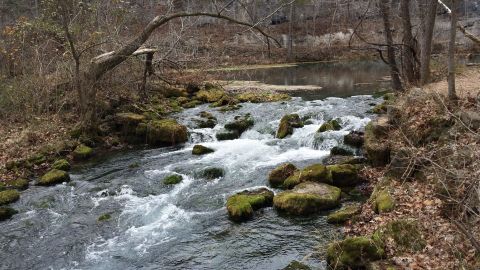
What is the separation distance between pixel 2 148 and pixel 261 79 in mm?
21983

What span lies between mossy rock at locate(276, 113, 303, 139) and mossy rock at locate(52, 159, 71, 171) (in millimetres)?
7144

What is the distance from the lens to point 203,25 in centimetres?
5669

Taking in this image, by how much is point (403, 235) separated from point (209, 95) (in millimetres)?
18044

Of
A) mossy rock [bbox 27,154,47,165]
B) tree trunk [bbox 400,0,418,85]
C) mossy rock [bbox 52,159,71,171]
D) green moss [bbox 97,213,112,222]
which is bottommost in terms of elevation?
green moss [bbox 97,213,112,222]

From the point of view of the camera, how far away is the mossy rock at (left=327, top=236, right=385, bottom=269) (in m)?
6.58

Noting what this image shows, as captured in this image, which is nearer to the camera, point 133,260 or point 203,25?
point 133,260

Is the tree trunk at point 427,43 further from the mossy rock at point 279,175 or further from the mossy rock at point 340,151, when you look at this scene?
the mossy rock at point 279,175

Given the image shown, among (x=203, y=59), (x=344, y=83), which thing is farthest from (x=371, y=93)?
(x=203, y=59)

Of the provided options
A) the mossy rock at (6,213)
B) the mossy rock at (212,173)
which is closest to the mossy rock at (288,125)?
the mossy rock at (212,173)

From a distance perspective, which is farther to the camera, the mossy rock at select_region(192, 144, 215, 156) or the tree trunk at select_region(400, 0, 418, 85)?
the tree trunk at select_region(400, 0, 418, 85)

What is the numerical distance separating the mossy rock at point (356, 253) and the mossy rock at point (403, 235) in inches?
10.3

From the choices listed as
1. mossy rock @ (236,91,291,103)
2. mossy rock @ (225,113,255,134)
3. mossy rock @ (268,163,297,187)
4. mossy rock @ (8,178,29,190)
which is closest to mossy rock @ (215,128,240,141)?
mossy rock @ (225,113,255,134)

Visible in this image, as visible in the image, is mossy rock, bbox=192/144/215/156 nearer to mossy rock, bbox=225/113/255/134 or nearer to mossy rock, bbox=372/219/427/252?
mossy rock, bbox=225/113/255/134

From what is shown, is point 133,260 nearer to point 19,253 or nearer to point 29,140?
point 19,253
